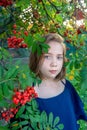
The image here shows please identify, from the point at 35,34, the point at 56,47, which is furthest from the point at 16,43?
the point at 35,34

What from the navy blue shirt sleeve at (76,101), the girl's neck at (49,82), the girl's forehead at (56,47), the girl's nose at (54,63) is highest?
the girl's forehead at (56,47)

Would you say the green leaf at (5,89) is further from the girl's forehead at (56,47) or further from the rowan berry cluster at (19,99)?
the girl's forehead at (56,47)

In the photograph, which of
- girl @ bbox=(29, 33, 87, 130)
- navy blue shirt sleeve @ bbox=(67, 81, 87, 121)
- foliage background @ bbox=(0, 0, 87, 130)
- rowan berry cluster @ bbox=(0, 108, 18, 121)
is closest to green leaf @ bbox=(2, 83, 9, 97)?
foliage background @ bbox=(0, 0, 87, 130)

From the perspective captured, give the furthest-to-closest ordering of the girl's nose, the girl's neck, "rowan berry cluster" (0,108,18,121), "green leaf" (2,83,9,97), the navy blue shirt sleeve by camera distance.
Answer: the navy blue shirt sleeve, the girl's neck, the girl's nose, "rowan berry cluster" (0,108,18,121), "green leaf" (2,83,9,97)

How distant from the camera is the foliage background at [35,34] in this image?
110cm

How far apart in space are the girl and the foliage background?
5 centimetres

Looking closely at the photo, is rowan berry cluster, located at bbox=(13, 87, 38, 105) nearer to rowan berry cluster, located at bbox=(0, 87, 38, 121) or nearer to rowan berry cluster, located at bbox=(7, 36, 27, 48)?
rowan berry cluster, located at bbox=(0, 87, 38, 121)

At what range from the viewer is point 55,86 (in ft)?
5.72

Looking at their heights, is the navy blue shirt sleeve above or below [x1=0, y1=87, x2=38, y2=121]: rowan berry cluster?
below

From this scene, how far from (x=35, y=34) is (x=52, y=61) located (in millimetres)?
224

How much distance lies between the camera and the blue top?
1.62 m

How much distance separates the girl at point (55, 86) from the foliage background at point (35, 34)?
50mm

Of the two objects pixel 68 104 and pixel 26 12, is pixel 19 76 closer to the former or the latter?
pixel 68 104

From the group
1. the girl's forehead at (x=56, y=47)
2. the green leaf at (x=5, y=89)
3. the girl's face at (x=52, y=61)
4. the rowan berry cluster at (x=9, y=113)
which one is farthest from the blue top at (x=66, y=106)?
the green leaf at (x=5, y=89)
